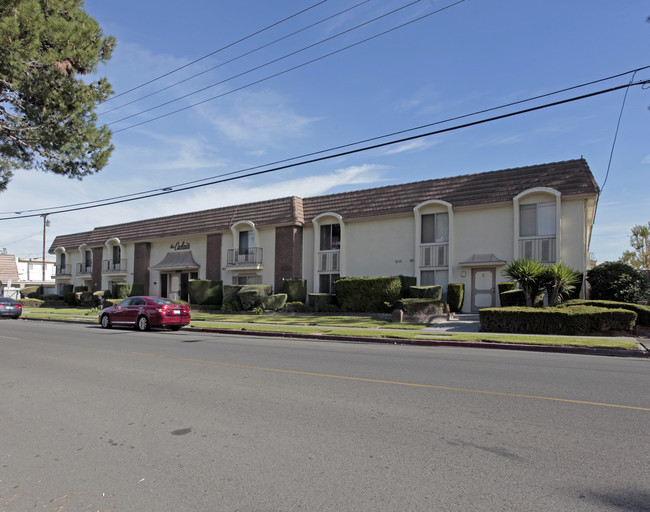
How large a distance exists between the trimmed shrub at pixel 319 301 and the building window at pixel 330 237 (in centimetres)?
345

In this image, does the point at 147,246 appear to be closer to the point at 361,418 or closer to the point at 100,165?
the point at 100,165

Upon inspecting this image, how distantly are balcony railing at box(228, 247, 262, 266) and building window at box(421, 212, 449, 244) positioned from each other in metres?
11.2

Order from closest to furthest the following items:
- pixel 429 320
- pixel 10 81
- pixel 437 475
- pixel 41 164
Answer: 1. pixel 437 475
2. pixel 10 81
3. pixel 41 164
4. pixel 429 320

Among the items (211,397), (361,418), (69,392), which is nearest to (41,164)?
(69,392)

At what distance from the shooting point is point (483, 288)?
2316cm

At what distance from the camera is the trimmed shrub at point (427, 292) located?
72.7 ft

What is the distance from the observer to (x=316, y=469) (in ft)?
13.7

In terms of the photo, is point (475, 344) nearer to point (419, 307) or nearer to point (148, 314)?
point (419, 307)

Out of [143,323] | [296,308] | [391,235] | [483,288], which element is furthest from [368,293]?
[143,323]

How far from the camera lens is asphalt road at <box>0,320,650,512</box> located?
3.71 metres

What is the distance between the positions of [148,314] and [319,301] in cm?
997

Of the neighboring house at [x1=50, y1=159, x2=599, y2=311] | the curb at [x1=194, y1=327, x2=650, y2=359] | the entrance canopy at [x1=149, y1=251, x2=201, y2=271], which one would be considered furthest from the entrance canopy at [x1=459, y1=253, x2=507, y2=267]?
the entrance canopy at [x1=149, y1=251, x2=201, y2=271]

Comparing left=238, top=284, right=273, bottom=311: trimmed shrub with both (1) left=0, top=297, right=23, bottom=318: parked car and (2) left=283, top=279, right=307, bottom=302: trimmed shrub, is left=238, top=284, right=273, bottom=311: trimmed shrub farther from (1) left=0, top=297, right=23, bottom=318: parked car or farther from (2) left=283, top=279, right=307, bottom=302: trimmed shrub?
(1) left=0, top=297, right=23, bottom=318: parked car

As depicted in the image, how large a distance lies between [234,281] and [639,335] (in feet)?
78.8
